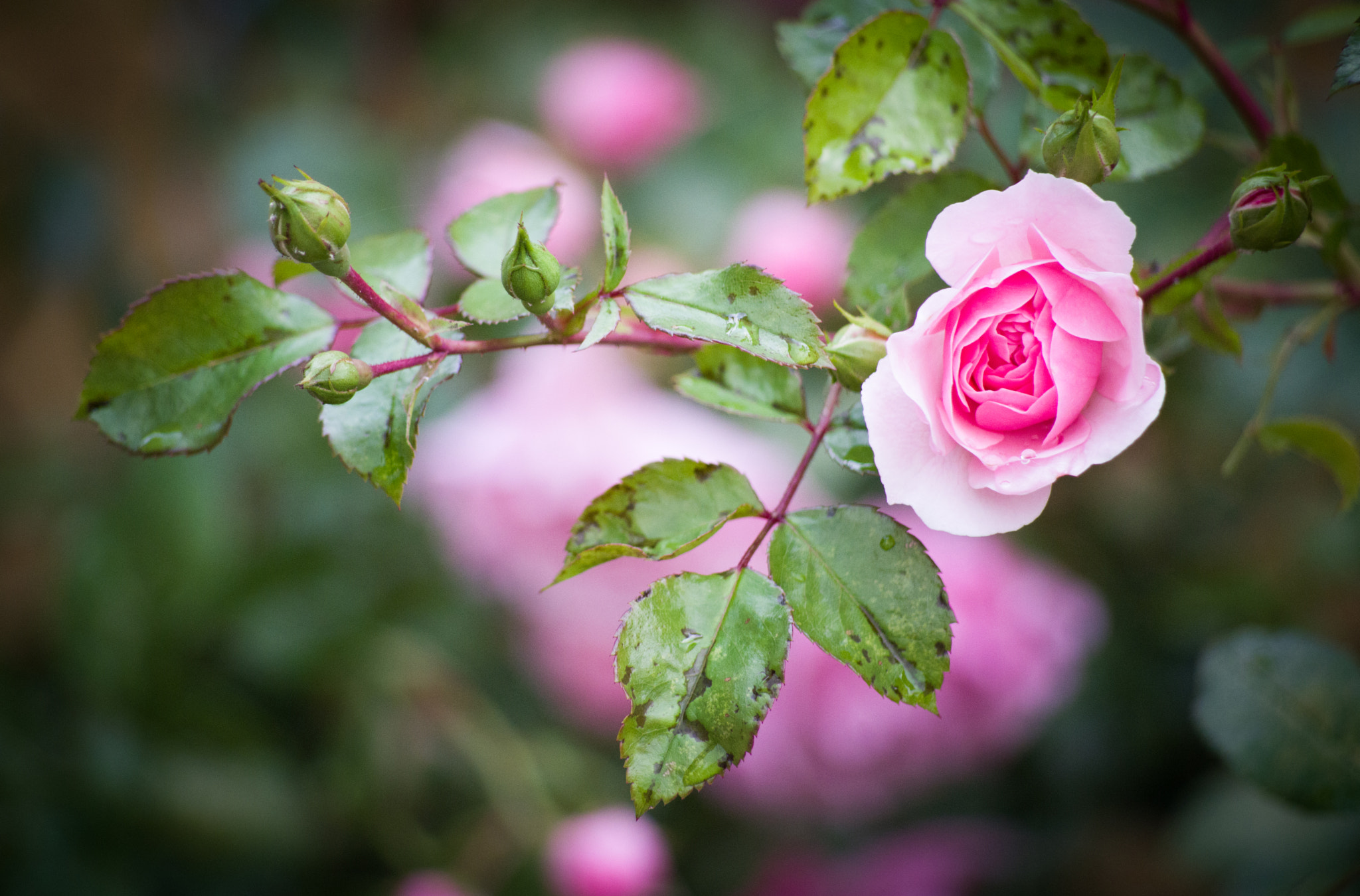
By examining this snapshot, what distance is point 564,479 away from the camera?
553 mm

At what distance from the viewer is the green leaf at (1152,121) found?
274mm

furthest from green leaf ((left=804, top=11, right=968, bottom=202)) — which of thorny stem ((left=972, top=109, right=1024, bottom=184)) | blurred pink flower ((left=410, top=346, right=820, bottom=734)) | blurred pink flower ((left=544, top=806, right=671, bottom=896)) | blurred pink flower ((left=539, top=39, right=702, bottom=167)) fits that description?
blurred pink flower ((left=539, top=39, right=702, bottom=167))

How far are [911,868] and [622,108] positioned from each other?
2.29ft

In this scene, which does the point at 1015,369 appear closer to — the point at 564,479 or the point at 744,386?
the point at 744,386

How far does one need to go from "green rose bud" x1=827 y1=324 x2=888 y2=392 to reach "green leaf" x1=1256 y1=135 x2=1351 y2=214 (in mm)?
128

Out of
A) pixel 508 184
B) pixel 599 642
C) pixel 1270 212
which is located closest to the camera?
pixel 1270 212

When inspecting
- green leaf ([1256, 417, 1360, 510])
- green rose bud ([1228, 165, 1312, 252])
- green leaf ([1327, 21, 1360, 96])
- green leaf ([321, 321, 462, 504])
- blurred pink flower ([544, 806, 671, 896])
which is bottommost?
blurred pink flower ([544, 806, 671, 896])

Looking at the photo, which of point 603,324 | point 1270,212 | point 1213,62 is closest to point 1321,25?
point 1213,62

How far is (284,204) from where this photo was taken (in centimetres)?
21

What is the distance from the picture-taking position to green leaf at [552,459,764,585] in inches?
9.7

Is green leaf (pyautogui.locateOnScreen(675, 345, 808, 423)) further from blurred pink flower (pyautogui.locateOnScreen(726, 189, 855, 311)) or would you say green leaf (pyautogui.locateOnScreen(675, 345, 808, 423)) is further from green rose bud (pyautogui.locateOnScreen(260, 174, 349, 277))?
blurred pink flower (pyautogui.locateOnScreen(726, 189, 855, 311))

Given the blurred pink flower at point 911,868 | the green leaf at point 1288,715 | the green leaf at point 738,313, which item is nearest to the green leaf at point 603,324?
the green leaf at point 738,313

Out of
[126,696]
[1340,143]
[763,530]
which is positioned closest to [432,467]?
[126,696]

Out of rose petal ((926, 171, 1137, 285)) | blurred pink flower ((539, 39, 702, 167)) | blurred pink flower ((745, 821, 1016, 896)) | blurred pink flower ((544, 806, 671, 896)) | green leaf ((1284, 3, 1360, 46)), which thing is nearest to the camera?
rose petal ((926, 171, 1137, 285))
